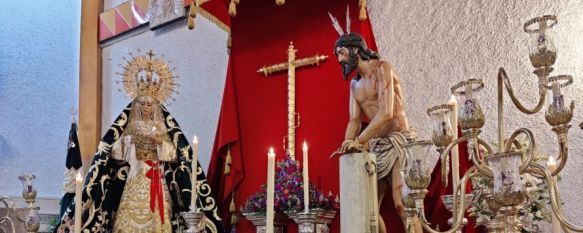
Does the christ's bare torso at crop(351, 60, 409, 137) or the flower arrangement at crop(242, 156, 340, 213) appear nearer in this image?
the christ's bare torso at crop(351, 60, 409, 137)

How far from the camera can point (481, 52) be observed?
14.3ft

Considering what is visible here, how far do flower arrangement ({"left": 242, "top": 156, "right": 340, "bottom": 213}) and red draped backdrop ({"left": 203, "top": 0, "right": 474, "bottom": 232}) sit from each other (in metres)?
0.24

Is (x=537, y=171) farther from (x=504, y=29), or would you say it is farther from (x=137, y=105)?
(x=137, y=105)

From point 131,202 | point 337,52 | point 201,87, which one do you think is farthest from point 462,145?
point 201,87

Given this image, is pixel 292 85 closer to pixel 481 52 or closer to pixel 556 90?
pixel 481 52

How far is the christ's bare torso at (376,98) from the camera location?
395 cm

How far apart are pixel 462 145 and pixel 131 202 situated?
2.13m

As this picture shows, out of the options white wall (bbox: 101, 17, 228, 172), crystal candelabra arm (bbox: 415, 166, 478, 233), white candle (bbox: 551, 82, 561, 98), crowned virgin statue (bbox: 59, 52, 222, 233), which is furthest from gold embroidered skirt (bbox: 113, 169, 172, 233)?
white candle (bbox: 551, 82, 561, 98)

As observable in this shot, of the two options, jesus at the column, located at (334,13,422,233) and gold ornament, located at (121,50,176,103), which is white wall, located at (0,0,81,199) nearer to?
gold ornament, located at (121,50,176,103)

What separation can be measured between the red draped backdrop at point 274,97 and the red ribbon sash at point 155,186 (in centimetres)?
49

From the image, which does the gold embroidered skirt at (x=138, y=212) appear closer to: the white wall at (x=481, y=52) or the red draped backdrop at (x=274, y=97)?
the red draped backdrop at (x=274, y=97)

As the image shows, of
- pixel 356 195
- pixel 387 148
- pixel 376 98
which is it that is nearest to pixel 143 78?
pixel 376 98

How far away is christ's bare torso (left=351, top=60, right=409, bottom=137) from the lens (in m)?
3.95

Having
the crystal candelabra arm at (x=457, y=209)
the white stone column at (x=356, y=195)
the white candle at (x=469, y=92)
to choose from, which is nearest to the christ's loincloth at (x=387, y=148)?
the white stone column at (x=356, y=195)
